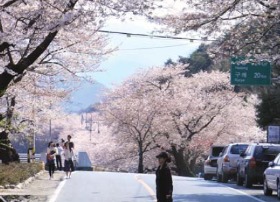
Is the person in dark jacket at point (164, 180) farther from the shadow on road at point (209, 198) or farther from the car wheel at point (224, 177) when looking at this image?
the car wheel at point (224, 177)

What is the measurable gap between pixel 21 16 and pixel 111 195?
6581mm

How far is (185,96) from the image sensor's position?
174 ft

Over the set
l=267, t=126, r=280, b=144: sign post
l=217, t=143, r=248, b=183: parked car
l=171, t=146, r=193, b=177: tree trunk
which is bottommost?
l=171, t=146, r=193, b=177: tree trunk

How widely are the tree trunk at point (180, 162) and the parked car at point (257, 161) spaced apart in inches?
1100

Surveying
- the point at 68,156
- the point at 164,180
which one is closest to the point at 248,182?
the point at 68,156

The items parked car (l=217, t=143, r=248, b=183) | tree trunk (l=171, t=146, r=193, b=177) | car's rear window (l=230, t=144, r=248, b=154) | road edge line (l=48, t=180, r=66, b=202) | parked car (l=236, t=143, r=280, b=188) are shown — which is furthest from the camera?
tree trunk (l=171, t=146, r=193, b=177)

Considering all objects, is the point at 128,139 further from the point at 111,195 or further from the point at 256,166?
the point at 111,195

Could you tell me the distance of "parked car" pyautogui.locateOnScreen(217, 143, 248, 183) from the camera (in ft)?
86.1

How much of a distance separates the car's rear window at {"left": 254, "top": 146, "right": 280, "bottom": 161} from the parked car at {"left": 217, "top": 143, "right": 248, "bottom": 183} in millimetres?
3370

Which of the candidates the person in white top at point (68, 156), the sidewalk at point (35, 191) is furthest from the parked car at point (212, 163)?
the sidewalk at point (35, 191)

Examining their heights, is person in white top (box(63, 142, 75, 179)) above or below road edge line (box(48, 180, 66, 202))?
above

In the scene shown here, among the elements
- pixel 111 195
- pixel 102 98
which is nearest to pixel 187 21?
pixel 111 195

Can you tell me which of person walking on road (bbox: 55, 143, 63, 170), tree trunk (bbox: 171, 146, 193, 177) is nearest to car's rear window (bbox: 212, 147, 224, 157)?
person walking on road (bbox: 55, 143, 63, 170)

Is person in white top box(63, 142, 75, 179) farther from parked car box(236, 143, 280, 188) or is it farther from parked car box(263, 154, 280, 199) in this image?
parked car box(263, 154, 280, 199)
